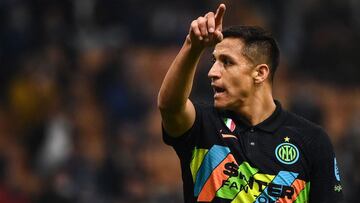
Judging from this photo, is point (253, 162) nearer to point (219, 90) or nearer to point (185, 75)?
point (219, 90)

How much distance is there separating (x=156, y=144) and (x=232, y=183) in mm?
6909

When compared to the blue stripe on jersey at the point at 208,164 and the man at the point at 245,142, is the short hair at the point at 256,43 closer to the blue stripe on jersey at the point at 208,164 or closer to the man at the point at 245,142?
the man at the point at 245,142

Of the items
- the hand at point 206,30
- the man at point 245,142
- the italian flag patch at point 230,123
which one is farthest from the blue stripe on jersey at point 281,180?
the hand at point 206,30

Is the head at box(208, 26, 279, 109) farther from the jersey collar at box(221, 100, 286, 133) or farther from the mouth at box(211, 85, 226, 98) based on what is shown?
the jersey collar at box(221, 100, 286, 133)

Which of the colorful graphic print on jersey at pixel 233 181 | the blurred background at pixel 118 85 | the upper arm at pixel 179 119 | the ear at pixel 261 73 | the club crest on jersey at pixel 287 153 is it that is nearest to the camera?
the upper arm at pixel 179 119

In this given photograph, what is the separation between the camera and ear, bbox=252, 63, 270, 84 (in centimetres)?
527

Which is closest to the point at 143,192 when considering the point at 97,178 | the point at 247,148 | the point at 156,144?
the point at 97,178

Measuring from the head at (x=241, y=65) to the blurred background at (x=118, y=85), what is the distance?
469 centimetres

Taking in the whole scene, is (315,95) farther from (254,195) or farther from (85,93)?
(254,195)

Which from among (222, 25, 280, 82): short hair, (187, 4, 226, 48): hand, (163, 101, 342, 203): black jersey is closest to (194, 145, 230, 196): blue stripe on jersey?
(163, 101, 342, 203): black jersey

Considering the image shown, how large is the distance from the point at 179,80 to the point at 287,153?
Result: 773mm

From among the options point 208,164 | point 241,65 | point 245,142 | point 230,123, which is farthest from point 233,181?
point 241,65

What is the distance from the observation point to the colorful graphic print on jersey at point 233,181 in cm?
503

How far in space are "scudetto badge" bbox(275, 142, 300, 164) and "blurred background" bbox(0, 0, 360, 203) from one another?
15.4 ft
